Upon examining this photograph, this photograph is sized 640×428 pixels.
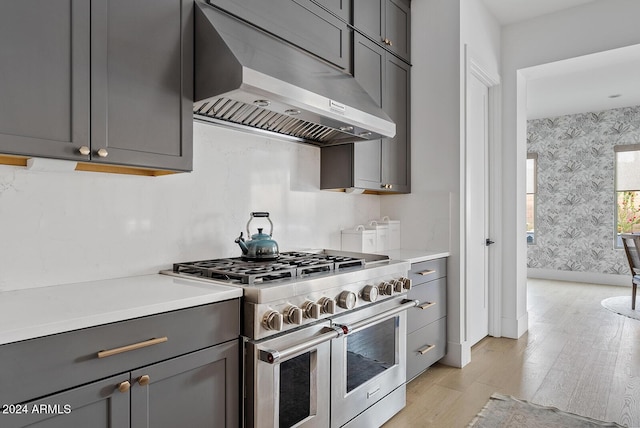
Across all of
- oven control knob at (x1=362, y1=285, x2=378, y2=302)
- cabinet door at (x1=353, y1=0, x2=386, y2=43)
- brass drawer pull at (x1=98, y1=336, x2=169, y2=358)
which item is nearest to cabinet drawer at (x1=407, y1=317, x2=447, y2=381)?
oven control knob at (x1=362, y1=285, x2=378, y2=302)

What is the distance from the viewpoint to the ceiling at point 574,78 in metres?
3.55

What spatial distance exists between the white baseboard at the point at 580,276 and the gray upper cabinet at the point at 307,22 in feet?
21.6

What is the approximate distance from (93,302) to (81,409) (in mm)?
318

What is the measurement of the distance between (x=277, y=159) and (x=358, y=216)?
0.98 meters

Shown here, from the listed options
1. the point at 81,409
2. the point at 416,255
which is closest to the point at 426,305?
the point at 416,255

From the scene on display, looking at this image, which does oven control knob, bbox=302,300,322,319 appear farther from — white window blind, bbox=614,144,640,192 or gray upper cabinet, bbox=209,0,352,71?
white window blind, bbox=614,144,640,192

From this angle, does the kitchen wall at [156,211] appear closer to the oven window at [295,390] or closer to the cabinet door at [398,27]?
the oven window at [295,390]

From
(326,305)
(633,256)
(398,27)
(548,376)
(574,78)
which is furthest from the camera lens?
(574,78)

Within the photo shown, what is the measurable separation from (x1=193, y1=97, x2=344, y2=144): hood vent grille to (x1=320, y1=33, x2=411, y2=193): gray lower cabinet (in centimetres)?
19

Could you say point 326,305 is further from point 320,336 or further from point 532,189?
point 532,189

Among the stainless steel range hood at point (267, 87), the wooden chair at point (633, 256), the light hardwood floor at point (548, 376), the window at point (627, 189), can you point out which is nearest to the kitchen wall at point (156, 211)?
the stainless steel range hood at point (267, 87)

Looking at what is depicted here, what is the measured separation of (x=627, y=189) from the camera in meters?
6.83

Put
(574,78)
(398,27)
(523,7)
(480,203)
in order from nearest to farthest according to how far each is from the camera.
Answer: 1. (398,27)
2. (523,7)
3. (480,203)
4. (574,78)

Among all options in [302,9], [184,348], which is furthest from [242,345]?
[302,9]
